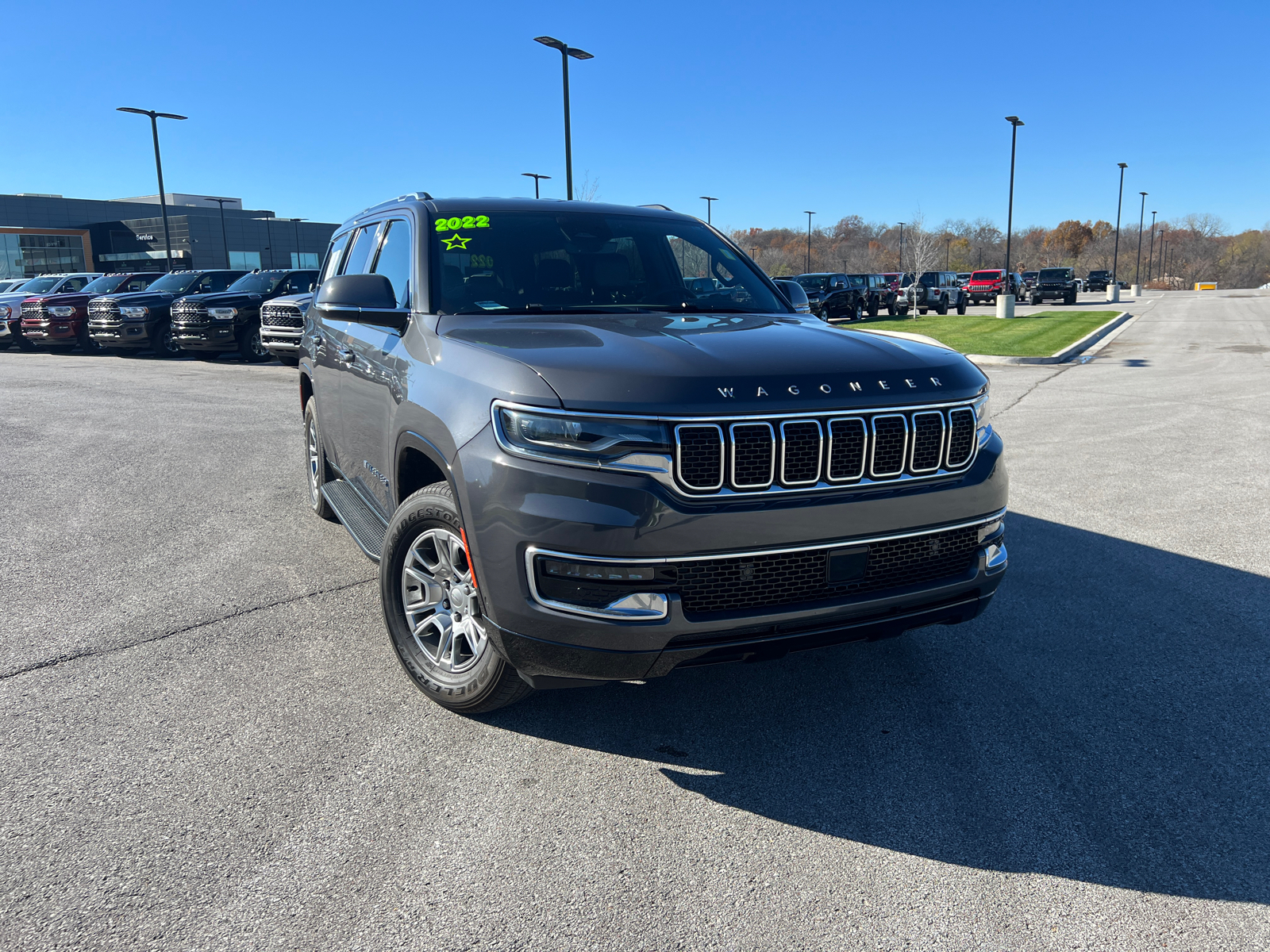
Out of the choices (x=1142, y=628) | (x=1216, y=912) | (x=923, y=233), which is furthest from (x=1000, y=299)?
(x=923, y=233)

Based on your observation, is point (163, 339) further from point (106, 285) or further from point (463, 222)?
point (463, 222)

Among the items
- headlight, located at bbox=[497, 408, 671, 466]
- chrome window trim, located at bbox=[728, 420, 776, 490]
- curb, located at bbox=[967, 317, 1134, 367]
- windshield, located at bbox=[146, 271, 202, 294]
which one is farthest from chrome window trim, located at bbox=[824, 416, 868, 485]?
windshield, located at bbox=[146, 271, 202, 294]

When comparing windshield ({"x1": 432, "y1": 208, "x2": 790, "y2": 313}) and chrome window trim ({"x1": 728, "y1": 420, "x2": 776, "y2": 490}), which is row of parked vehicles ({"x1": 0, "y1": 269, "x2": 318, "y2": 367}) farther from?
chrome window trim ({"x1": 728, "y1": 420, "x2": 776, "y2": 490})

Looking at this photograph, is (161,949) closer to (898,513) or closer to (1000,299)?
(898,513)

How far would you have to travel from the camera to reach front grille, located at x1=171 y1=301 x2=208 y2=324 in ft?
63.9

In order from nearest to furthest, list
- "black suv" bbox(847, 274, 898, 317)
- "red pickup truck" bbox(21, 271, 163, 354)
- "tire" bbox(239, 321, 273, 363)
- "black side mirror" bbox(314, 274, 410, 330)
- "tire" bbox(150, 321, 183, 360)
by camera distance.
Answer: "black side mirror" bbox(314, 274, 410, 330) < "tire" bbox(239, 321, 273, 363) < "tire" bbox(150, 321, 183, 360) < "red pickup truck" bbox(21, 271, 163, 354) < "black suv" bbox(847, 274, 898, 317)

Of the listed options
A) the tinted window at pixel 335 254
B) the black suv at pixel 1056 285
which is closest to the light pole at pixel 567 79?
the tinted window at pixel 335 254

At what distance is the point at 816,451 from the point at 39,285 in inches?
1229

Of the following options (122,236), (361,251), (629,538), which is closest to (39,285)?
(361,251)

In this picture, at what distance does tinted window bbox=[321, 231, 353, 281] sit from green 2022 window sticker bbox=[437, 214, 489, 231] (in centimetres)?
180

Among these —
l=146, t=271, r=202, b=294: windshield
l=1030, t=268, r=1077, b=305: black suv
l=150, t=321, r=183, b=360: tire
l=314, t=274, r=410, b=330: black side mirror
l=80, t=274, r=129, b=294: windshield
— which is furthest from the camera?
l=1030, t=268, r=1077, b=305: black suv

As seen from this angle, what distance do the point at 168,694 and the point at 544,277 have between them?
2392 millimetres

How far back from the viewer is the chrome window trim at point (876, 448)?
309 cm

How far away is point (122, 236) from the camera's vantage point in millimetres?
82312
